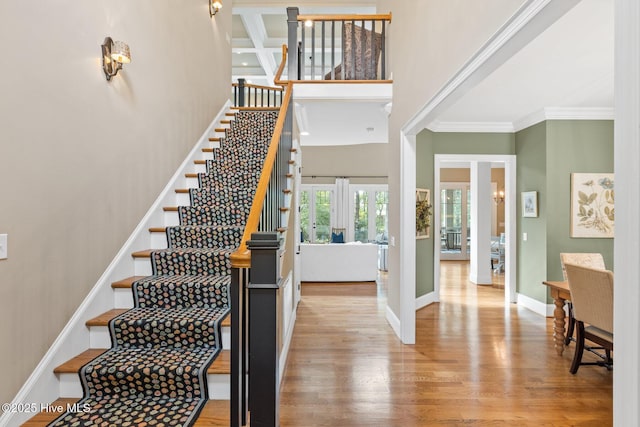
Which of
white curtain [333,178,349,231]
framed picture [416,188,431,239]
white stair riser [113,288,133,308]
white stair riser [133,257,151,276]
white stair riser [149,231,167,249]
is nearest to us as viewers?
white stair riser [113,288,133,308]

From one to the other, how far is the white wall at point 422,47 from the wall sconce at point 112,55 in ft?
7.50

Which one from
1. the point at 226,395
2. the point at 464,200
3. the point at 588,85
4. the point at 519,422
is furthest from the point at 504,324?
the point at 464,200

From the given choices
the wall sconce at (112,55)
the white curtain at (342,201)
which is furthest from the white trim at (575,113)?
the white curtain at (342,201)

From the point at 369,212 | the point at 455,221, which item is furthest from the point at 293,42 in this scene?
the point at 455,221

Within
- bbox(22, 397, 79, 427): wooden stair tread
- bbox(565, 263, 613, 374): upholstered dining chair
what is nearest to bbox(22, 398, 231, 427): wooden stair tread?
bbox(22, 397, 79, 427): wooden stair tread

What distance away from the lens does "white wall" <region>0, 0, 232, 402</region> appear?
1.75 metres

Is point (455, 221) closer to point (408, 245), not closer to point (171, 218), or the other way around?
point (408, 245)

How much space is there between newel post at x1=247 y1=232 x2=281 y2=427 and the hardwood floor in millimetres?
991

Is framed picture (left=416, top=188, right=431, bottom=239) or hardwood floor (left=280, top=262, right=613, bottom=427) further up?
framed picture (left=416, top=188, right=431, bottom=239)

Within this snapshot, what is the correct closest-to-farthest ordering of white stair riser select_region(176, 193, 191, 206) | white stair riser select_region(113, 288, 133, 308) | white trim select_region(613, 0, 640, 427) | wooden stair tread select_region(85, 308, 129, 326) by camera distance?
white trim select_region(613, 0, 640, 427) < wooden stair tread select_region(85, 308, 129, 326) < white stair riser select_region(113, 288, 133, 308) < white stair riser select_region(176, 193, 191, 206)

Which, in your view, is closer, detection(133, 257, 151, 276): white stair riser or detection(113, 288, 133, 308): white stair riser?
detection(113, 288, 133, 308): white stair riser

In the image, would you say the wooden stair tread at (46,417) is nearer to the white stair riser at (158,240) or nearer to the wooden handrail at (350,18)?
the white stair riser at (158,240)

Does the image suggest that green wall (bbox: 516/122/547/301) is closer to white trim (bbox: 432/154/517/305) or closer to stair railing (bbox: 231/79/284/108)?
white trim (bbox: 432/154/517/305)

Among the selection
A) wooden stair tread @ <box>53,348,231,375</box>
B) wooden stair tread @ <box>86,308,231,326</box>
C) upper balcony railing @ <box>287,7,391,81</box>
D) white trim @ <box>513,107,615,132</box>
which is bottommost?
wooden stair tread @ <box>53,348,231,375</box>
